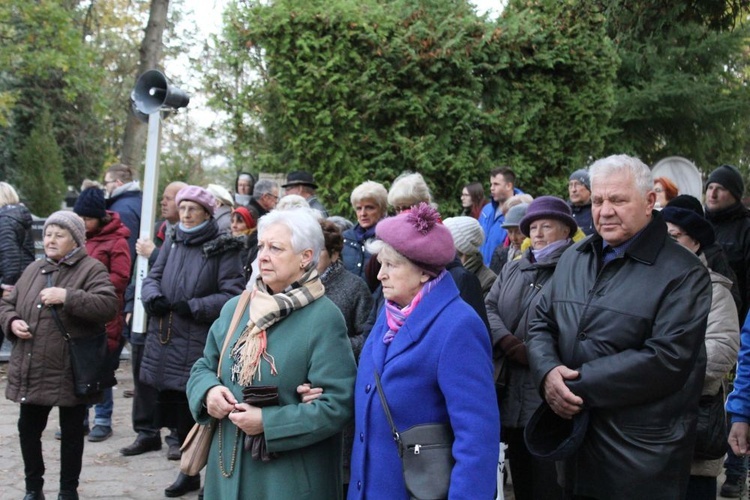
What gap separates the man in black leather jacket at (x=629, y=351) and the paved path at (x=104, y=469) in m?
3.63

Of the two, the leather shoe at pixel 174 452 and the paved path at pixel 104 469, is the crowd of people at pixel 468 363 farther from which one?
the leather shoe at pixel 174 452

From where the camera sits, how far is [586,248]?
411 cm


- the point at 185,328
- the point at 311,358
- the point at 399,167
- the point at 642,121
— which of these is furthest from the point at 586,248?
the point at 642,121

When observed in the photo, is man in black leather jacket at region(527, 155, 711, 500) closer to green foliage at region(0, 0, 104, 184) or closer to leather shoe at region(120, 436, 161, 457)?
leather shoe at region(120, 436, 161, 457)

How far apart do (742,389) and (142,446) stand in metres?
5.15

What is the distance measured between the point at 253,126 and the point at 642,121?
9.76 metres

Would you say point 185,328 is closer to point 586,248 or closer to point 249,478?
point 249,478

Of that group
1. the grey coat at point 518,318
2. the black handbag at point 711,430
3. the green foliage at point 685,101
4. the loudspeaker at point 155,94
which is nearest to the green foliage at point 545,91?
the green foliage at point 685,101

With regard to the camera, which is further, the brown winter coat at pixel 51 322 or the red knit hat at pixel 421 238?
the brown winter coat at pixel 51 322

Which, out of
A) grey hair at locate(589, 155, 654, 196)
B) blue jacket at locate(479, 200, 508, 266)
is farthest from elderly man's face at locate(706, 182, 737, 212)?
grey hair at locate(589, 155, 654, 196)

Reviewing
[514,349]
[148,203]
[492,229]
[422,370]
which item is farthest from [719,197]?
[422,370]

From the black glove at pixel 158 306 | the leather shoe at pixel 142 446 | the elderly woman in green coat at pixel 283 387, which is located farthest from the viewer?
the leather shoe at pixel 142 446

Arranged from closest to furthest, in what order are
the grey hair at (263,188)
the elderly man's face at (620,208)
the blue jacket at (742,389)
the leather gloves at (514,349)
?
the elderly man's face at (620,208)
the blue jacket at (742,389)
the leather gloves at (514,349)
the grey hair at (263,188)

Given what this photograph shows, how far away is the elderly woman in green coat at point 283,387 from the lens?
365 cm
